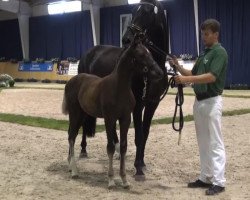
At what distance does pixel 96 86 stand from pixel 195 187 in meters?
1.71

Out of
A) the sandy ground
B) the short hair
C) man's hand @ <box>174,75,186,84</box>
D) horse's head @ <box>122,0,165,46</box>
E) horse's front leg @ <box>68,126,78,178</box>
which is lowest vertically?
the sandy ground

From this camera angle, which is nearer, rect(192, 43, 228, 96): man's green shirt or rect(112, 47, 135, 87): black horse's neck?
rect(192, 43, 228, 96): man's green shirt

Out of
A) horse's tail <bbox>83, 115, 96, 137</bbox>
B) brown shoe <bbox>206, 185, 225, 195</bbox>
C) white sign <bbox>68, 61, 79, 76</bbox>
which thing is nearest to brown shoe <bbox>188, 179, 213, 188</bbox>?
brown shoe <bbox>206, 185, 225, 195</bbox>

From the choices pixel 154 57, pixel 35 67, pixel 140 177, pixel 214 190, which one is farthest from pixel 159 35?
pixel 35 67

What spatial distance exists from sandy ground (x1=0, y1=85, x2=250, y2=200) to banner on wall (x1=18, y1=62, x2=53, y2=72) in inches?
1050

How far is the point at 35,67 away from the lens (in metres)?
37.7

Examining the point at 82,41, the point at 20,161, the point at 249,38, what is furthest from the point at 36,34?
the point at 20,161

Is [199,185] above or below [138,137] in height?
below

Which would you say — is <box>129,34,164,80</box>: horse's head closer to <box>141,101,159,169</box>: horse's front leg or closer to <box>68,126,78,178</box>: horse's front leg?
<box>141,101,159,169</box>: horse's front leg

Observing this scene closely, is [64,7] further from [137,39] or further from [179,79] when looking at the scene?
[179,79]

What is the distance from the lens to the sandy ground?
508cm

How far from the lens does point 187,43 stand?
28625mm

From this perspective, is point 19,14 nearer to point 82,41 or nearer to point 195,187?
point 82,41

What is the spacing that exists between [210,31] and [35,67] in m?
33.8
